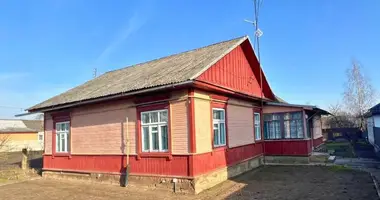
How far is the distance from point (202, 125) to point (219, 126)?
65.5 inches

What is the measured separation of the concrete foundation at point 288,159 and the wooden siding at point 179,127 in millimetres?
7840

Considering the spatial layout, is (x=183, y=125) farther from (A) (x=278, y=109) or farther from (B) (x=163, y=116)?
(A) (x=278, y=109)

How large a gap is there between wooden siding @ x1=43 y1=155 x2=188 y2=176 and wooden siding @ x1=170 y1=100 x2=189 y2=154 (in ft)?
1.10

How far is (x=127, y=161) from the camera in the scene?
1163 centimetres

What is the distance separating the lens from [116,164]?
1222cm

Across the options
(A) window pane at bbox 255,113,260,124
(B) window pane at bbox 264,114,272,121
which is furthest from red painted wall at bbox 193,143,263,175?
(B) window pane at bbox 264,114,272,121

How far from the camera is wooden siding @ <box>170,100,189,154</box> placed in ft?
33.7

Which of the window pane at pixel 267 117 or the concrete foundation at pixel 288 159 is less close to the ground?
the window pane at pixel 267 117

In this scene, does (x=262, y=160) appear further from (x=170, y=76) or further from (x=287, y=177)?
(x=170, y=76)

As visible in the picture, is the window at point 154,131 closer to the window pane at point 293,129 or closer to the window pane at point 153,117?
the window pane at point 153,117

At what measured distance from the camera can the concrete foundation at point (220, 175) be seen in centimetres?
1012

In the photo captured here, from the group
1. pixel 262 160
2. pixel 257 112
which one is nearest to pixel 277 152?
pixel 262 160

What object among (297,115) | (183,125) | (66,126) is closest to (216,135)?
(183,125)

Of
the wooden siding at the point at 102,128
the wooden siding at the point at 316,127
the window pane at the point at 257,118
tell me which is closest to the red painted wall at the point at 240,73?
the window pane at the point at 257,118
